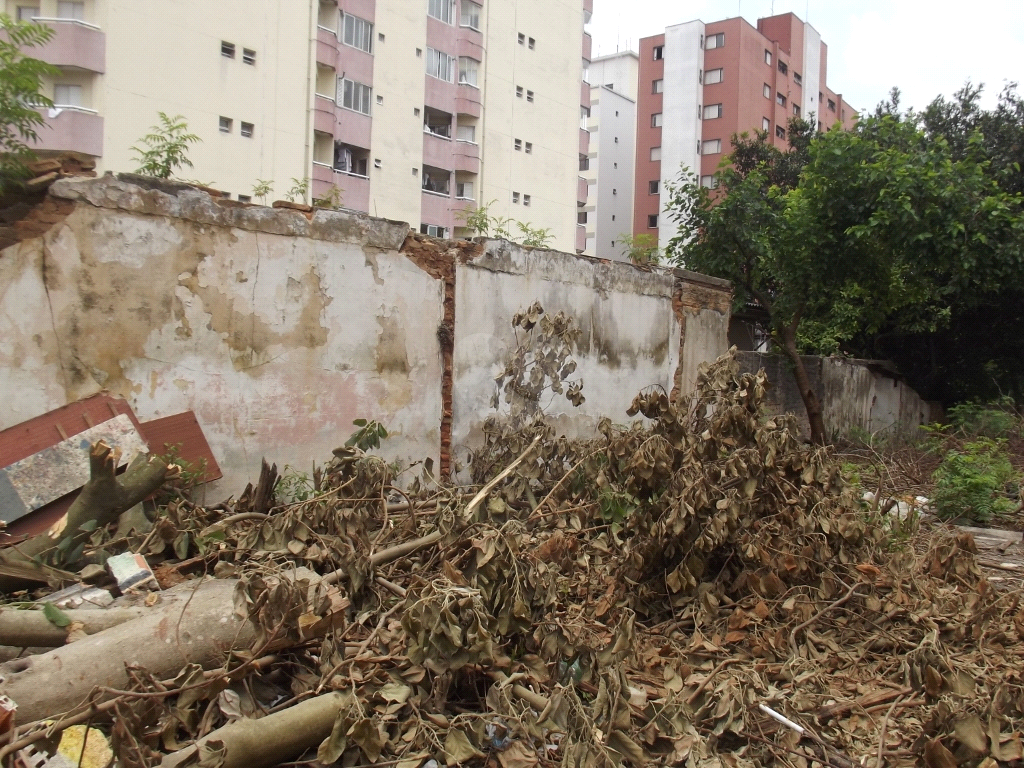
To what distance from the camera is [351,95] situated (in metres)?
22.5

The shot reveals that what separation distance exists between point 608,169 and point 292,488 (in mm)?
40782

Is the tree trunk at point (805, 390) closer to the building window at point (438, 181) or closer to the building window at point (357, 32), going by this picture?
the building window at point (357, 32)

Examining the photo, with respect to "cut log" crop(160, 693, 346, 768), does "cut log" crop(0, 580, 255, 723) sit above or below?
above

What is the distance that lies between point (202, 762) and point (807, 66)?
46.1 m

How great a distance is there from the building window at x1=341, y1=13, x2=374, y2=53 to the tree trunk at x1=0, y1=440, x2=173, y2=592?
2073 centimetres

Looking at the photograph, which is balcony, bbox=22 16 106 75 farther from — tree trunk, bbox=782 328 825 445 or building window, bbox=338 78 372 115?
tree trunk, bbox=782 328 825 445

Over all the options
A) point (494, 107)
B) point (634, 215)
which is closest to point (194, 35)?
point (494, 107)

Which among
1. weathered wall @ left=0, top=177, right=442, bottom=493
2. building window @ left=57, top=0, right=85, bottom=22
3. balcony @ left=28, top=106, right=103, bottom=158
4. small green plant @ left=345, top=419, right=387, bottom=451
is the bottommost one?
small green plant @ left=345, top=419, right=387, bottom=451

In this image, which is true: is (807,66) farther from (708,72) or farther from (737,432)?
(737,432)

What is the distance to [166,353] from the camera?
4.87 m

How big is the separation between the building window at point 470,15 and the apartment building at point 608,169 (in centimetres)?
1740

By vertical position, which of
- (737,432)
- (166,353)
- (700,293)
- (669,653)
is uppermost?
(700,293)

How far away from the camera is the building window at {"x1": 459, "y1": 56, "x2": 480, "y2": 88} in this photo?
26.1 meters

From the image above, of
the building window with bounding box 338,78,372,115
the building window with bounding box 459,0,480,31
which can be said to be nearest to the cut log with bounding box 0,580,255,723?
the building window with bounding box 338,78,372,115
